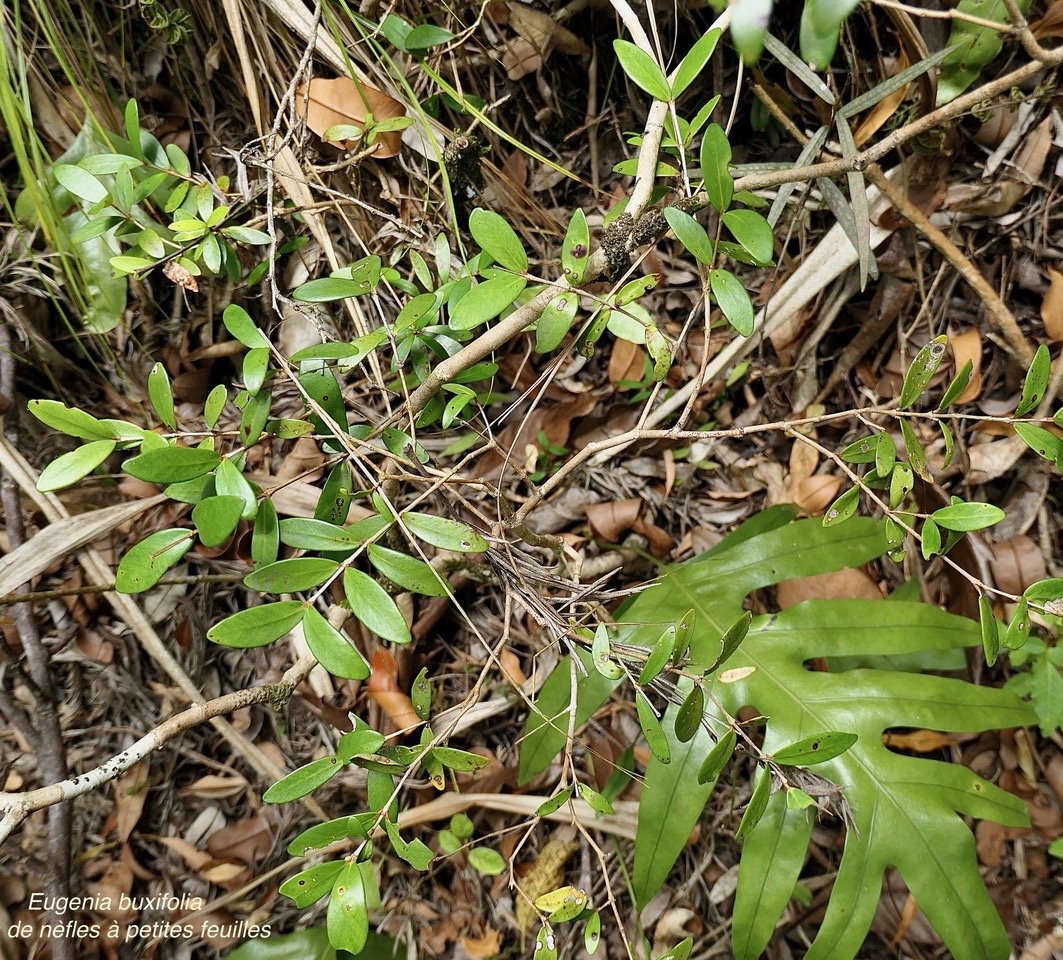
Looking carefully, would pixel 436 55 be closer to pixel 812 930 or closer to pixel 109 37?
pixel 109 37

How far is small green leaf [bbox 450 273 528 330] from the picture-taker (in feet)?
2.70

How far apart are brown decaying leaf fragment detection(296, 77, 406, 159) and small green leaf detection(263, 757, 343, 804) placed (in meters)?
1.04

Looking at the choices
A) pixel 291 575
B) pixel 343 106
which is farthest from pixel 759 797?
pixel 343 106

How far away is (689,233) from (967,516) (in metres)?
0.46

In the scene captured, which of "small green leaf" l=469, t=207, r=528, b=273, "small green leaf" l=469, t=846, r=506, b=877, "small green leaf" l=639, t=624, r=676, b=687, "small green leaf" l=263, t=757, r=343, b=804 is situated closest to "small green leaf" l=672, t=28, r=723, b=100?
"small green leaf" l=469, t=207, r=528, b=273

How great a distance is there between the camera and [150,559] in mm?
795

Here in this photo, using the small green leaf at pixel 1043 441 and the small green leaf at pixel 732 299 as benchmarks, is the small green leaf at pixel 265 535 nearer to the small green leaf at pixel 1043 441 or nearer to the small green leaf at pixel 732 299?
the small green leaf at pixel 732 299

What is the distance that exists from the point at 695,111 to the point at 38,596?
1484 mm

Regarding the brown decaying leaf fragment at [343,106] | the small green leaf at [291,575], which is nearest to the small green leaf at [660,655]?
the small green leaf at [291,575]

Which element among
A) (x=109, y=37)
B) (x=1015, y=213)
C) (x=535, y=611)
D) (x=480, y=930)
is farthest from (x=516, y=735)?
(x=109, y=37)

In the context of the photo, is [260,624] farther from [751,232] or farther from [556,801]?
[751,232]

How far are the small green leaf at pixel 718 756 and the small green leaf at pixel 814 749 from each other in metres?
0.06

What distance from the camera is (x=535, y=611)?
925 millimetres

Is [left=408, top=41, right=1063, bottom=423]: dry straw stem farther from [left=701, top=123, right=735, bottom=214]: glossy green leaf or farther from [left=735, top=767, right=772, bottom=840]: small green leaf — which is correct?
[left=735, top=767, right=772, bottom=840]: small green leaf
